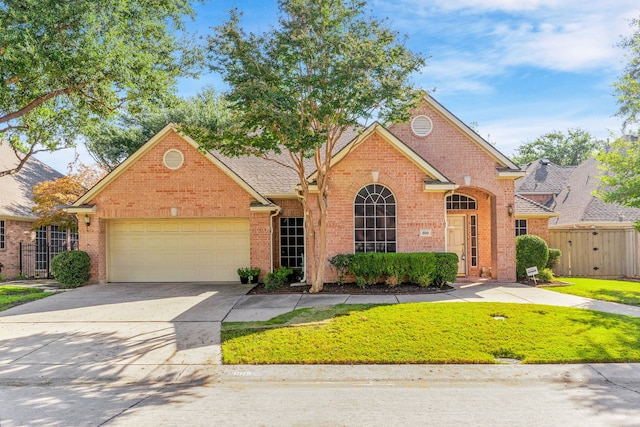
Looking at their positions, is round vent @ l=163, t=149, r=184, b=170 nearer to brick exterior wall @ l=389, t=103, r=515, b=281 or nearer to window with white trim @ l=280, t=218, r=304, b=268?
window with white trim @ l=280, t=218, r=304, b=268

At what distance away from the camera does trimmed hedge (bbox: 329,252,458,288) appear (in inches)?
506

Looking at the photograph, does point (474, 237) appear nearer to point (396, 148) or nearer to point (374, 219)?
point (374, 219)

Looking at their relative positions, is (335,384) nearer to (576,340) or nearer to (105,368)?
(105,368)

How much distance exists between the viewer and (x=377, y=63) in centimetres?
1088

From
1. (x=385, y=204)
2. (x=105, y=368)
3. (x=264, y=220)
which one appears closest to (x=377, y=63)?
(x=385, y=204)

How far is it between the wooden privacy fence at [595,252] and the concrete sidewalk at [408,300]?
22.5 ft

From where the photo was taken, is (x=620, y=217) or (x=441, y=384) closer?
(x=441, y=384)

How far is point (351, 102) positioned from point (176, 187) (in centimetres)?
734

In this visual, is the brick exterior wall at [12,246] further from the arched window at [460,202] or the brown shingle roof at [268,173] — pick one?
the arched window at [460,202]

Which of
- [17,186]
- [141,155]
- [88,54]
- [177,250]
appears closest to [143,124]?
[17,186]

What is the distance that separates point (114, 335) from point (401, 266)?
789cm

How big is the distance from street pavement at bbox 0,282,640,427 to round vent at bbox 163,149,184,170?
6.66m

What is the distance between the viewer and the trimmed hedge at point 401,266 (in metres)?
12.9

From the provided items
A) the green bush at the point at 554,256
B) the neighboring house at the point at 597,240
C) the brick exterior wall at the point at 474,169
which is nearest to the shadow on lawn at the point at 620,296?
the brick exterior wall at the point at 474,169
